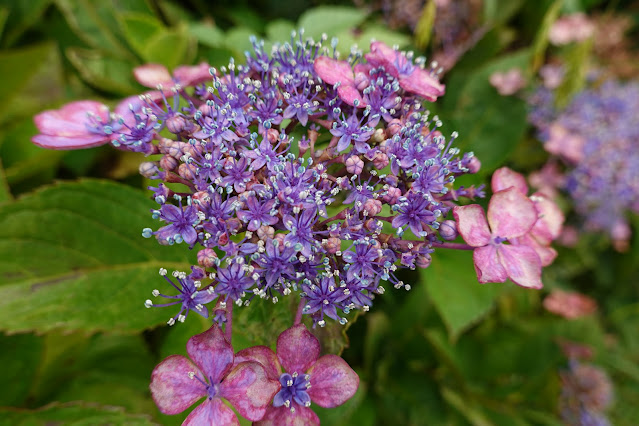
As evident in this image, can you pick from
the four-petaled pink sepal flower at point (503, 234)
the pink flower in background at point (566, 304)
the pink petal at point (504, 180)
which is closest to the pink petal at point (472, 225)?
the four-petaled pink sepal flower at point (503, 234)

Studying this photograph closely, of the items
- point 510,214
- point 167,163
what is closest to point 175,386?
point 167,163

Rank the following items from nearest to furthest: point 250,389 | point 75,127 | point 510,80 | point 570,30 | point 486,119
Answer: point 250,389
point 75,127
point 486,119
point 510,80
point 570,30

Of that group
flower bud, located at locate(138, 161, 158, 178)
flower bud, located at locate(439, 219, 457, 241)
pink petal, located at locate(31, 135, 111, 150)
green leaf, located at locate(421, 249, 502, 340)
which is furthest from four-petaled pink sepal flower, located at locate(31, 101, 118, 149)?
green leaf, located at locate(421, 249, 502, 340)

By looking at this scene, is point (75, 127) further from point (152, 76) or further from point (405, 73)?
point (405, 73)

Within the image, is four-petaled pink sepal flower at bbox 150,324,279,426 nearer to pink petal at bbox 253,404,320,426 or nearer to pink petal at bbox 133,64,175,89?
pink petal at bbox 253,404,320,426

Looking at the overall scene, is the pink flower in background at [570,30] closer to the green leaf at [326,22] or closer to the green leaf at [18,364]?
the green leaf at [326,22]
